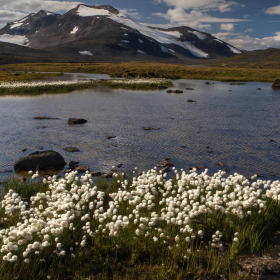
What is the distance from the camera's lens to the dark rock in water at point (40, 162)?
11578 millimetres

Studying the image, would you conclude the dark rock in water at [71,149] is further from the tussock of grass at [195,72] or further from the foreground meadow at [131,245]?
the tussock of grass at [195,72]

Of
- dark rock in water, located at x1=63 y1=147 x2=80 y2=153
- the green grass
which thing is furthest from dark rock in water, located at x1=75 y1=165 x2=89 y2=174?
the green grass

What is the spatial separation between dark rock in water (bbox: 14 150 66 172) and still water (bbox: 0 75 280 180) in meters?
0.84

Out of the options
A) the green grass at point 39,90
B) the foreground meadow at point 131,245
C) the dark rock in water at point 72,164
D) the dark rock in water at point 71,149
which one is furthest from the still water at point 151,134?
the green grass at point 39,90

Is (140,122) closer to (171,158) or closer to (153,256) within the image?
(171,158)

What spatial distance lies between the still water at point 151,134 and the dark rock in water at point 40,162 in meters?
0.84

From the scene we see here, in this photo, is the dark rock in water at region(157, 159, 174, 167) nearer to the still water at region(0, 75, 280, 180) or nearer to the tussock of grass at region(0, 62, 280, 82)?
the still water at region(0, 75, 280, 180)

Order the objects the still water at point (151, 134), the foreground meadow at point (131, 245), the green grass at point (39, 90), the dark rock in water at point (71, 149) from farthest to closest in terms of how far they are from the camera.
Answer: the green grass at point (39, 90) → the dark rock in water at point (71, 149) → the still water at point (151, 134) → the foreground meadow at point (131, 245)

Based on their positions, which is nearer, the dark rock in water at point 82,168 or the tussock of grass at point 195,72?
the dark rock in water at point 82,168

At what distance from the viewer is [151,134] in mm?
17797

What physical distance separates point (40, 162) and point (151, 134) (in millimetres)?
8045

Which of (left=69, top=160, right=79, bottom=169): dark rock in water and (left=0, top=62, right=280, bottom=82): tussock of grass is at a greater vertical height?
(left=0, top=62, right=280, bottom=82): tussock of grass

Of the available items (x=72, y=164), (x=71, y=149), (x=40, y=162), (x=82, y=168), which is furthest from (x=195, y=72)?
(x=40, y=162)

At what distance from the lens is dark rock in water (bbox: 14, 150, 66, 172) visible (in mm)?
11578
